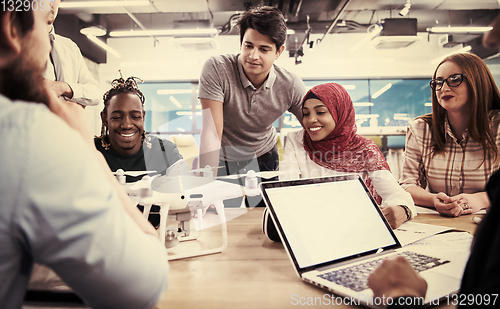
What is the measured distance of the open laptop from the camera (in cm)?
51

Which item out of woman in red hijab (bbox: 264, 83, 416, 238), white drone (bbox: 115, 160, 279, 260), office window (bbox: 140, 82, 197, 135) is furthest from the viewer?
office window (bbox: 140, 82, 197, 135)

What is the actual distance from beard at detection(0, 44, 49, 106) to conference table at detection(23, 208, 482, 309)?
33 cm

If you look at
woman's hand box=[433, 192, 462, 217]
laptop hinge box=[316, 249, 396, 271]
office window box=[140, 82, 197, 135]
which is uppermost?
office window box=[140, 82, 197, 135]

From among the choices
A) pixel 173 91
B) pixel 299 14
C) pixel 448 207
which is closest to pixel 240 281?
pixel 448 207

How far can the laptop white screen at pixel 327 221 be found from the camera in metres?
0.60

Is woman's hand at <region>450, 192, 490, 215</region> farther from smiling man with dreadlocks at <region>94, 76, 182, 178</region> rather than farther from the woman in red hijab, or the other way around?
smiling man with dreadlocks at <region>94, 76, 182, 178</region>

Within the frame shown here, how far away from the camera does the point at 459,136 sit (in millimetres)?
1430

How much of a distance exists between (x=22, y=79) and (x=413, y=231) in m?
0.97

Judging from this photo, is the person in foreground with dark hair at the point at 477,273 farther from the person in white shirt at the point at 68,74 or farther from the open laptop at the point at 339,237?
the person in white shirt at the point at 68,74

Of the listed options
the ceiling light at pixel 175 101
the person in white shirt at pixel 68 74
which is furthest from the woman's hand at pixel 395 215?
the ceiling light at pixel 175 101

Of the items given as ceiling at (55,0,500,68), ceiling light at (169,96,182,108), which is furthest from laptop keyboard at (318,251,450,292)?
ceiling light at (169,96,182,108)

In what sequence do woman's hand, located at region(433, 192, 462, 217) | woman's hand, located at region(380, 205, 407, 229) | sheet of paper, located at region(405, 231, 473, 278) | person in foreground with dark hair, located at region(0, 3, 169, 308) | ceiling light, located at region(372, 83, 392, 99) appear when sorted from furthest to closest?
1. ceiling light, located at region(372, 83, 392, 99)
2. woman's hand, located at region(433, 192, 462, 217)
3. woman's hand, located at region(380, 205, 407, 229)
4. sheet of paper, located at region(405, 231, 473, 278)
5. person in foreground with dark hair, located at region(0, 3, 169, 308)

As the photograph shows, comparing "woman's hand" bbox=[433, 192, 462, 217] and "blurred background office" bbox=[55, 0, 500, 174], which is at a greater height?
"blurred background office" bbox=[55, 0, 500, 174]

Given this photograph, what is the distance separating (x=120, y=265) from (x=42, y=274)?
35cm
